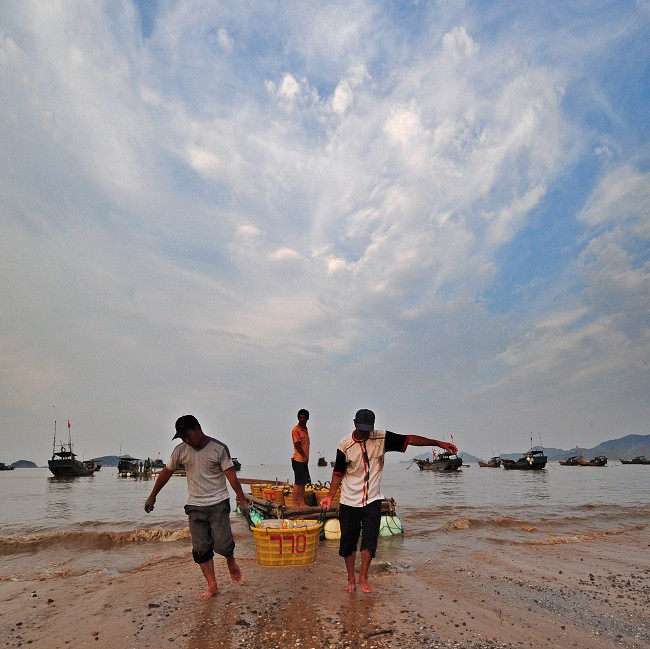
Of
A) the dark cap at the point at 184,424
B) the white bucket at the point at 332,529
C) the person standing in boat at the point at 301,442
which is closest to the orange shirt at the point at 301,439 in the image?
the person standing in boat at the point at 301,442

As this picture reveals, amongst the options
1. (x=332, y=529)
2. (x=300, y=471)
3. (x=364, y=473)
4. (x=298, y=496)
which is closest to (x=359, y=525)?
(x=364, y=473)

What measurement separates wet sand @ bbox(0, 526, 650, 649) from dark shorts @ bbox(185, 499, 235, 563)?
0.65 meters

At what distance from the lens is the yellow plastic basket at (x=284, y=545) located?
19.4 feet

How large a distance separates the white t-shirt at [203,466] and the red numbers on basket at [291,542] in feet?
3.45

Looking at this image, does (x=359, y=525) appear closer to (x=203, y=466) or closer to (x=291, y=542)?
(x=291, y=542)

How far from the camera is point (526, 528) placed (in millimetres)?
14312

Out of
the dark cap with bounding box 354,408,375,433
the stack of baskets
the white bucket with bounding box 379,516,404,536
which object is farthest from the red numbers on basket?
the white bucket with bounding box 379,516,404,536

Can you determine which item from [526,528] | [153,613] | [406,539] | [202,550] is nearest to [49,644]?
[153,613]

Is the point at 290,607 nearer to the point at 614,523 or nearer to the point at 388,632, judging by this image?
the point at 388,632

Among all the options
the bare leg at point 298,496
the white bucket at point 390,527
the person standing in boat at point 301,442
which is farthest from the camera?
the white bucket at point 390,527

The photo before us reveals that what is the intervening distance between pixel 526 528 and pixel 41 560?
44.5 ft

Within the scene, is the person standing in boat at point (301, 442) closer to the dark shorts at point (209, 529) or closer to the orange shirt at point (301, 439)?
Result: the orange shirt at point (301, 439)

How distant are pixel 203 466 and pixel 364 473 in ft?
6.32

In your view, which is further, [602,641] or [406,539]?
[406,539]
